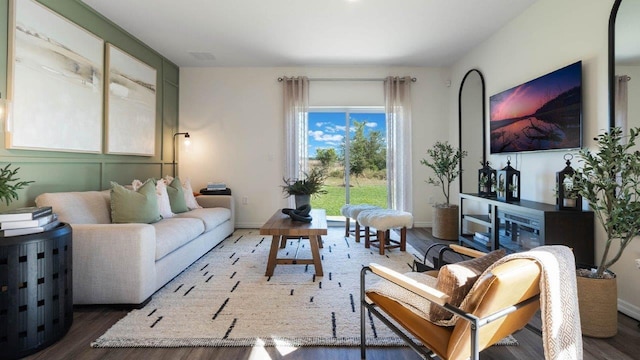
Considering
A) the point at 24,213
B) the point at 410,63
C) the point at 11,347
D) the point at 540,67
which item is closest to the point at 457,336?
the point at 11,347

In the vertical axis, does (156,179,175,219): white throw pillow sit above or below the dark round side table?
above

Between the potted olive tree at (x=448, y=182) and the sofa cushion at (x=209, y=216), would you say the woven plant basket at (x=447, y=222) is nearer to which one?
the potted olive tree at (x=448, y=182)

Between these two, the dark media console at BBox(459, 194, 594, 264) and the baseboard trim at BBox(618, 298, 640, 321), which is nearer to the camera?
the baseboard trim at BBox(618, 298, 640, 321)

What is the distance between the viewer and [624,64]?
2201mm

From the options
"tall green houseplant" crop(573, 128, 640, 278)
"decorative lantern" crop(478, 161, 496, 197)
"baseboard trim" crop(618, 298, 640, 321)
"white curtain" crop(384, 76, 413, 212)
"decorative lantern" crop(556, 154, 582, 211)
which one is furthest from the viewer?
"white curtain" crop(384, 76, 413, 212)

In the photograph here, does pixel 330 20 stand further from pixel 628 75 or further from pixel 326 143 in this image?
pixel 628 75

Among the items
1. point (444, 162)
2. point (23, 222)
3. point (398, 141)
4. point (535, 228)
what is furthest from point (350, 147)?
point (23, 222)

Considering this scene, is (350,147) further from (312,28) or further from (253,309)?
(253,309)

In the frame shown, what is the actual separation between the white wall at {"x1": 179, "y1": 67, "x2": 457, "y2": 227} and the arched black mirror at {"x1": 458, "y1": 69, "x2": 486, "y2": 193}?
1.61 ft

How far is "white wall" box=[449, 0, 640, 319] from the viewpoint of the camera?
2328 millimetres

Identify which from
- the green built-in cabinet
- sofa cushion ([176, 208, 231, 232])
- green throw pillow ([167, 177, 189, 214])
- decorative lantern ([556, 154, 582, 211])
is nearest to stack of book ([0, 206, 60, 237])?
the green built-in cabinet

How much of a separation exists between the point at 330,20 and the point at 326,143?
2161 millimetres

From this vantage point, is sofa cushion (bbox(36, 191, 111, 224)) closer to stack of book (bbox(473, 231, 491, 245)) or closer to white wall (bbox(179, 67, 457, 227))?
white wall (bbox(179, 67, 457, 227))

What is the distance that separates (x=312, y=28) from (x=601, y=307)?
3.67m
